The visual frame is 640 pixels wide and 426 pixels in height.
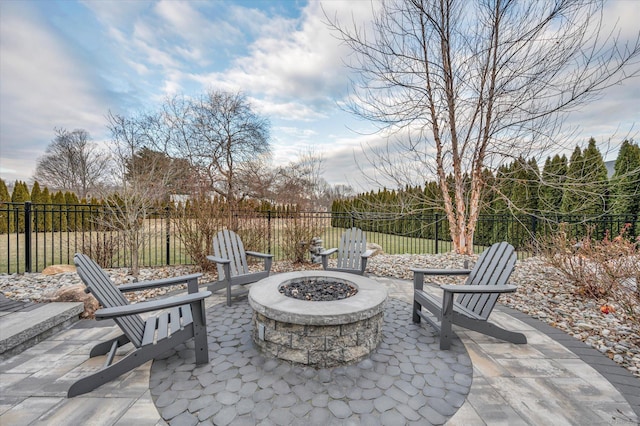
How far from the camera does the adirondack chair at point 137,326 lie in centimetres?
177

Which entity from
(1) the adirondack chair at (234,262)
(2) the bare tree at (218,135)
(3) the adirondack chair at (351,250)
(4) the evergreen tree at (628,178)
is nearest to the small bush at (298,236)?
(3) the adirondack chair at (351,250)

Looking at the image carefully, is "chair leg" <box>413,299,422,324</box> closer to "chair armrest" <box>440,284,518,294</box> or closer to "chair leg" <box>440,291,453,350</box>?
"chair leg" <box>440,291,453,350</box>

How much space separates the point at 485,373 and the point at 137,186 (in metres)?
5.54

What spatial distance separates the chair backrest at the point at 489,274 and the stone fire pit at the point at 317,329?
1024mm

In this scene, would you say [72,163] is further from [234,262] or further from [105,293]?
[105,293]

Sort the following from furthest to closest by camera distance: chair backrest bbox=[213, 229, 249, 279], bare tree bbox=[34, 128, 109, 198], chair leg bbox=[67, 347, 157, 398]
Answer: bare tree bbox=[34, 128, 109, 198]
chair backrest bbox=[213, 229, 249, 279]
chair leg bbox=[67, 347, 157, 398]

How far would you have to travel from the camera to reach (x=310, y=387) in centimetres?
186

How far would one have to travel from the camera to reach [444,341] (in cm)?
238

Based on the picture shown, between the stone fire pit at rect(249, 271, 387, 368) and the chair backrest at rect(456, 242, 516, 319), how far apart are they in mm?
1024

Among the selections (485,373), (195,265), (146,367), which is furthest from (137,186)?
(485,373)

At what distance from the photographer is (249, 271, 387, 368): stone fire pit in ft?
6.78

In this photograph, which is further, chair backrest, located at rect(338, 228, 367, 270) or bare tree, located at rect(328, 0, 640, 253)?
bare tree, located at rect(328, 0, 640, 253)

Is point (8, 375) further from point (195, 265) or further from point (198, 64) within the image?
point (198, 64)

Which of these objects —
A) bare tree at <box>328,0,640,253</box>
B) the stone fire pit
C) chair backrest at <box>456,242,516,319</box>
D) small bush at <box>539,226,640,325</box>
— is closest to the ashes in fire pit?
the stone fire pit
